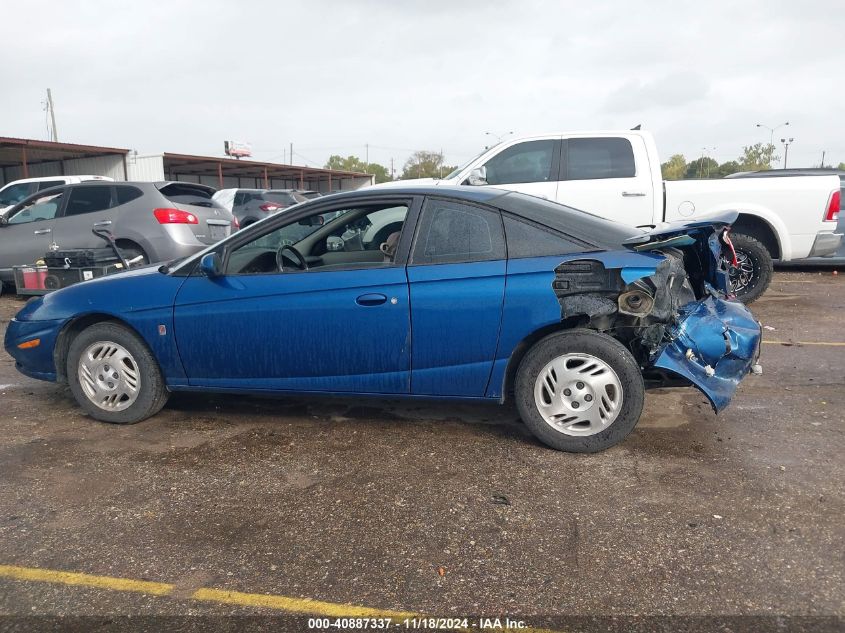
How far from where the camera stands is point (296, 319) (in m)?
4.00

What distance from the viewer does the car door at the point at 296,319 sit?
12.8ft

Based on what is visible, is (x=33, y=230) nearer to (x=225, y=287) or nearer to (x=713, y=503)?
(x=225, y=287)

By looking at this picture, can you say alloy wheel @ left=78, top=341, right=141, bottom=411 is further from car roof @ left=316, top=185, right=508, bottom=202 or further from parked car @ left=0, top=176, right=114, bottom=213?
parked car @ left=0, top=176, right=114, bottom=213

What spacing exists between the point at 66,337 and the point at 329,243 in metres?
1.89

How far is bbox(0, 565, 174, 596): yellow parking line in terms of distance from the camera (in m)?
2.62

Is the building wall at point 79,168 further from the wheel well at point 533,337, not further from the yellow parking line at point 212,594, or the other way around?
the yellow parking line at point 212,594

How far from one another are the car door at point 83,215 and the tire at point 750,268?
26.1 ft

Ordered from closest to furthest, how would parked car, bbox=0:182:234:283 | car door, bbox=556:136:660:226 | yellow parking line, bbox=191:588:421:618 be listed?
yellow parking line, bbox=191:588:421:618, car door, bbox=556:136:660:226, parked car, bbox=0:182:234:283

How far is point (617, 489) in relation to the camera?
3.36 metres

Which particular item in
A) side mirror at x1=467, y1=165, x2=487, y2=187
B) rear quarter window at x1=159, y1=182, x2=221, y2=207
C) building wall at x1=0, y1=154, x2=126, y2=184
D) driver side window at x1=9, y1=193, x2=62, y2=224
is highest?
building wall at x1=0, y1=154, x2=126, y2=184

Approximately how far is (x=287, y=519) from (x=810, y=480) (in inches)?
103

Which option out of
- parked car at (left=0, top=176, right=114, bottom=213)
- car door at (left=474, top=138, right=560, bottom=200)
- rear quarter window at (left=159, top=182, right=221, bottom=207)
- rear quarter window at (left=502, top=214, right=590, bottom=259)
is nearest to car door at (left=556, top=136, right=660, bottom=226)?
car door at (left=474, top=138, right=560, bottom=200)

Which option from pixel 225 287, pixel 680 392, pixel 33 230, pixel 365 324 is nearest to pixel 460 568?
pixel 365 324

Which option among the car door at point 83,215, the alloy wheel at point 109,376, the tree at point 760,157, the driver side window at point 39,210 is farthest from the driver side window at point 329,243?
the tree at point 760,157
